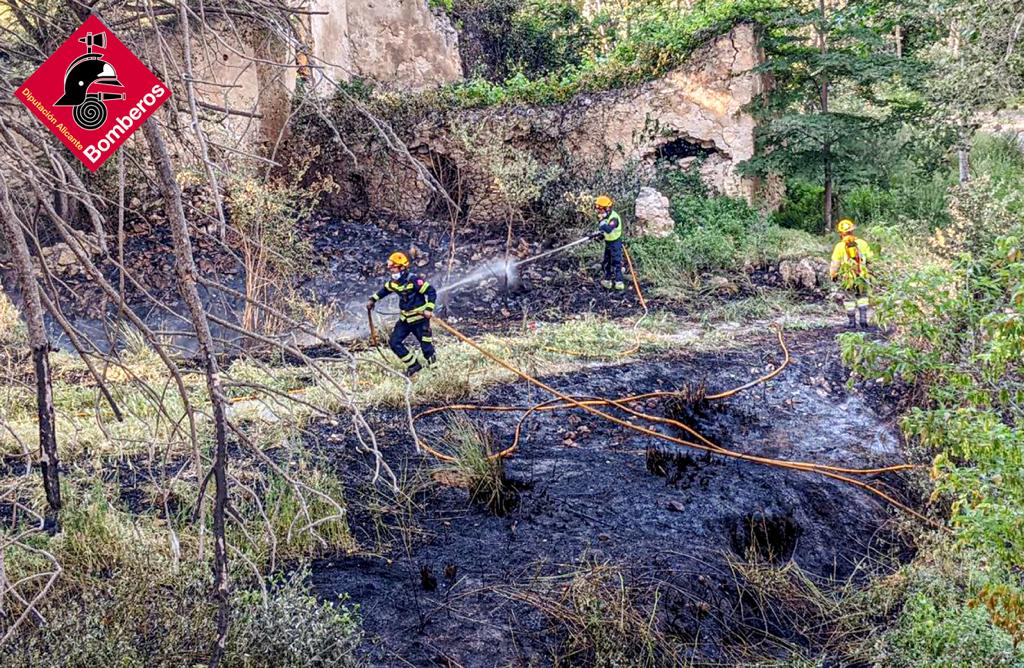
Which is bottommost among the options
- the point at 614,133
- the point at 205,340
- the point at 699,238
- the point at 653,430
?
the point at 653,430

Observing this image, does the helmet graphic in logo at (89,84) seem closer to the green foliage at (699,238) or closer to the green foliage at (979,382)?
the green foliage at (979,382)

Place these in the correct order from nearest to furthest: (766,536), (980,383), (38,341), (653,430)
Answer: (38,341)
(980,383)
(766,536)
(653,430)

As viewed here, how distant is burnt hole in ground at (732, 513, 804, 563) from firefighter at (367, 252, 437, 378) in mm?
3206

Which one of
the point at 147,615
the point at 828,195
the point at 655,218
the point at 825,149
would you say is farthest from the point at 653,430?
the point at 828,195

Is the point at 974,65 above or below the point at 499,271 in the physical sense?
above

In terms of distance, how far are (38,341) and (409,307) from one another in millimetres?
5255

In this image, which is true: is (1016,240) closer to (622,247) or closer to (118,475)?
(118,475)

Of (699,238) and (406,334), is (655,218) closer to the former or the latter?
(699,238)

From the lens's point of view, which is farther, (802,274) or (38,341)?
(802,274)

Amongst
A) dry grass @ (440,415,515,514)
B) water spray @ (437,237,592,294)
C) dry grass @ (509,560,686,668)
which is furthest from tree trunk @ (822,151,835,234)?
dry grass @ (509,560,686,668)

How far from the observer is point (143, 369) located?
7.74m

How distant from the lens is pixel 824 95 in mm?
11133

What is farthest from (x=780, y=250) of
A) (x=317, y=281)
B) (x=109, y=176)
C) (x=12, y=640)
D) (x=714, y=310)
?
(x=12, y=640)

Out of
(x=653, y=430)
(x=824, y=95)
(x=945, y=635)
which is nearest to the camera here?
(x=945, y=635)
